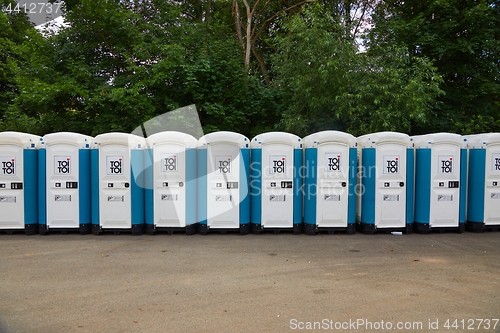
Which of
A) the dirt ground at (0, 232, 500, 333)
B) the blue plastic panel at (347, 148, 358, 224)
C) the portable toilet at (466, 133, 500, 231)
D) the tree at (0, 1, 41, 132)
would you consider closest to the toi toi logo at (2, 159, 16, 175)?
the dirt ground at (0, 232, 500, 333)

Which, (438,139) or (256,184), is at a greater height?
(438,139)

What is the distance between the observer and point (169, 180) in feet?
26.6

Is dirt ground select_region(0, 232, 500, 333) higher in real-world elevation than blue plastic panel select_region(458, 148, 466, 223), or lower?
lower

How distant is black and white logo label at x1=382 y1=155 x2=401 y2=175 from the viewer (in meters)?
8.11

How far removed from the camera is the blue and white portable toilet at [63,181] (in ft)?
26.4

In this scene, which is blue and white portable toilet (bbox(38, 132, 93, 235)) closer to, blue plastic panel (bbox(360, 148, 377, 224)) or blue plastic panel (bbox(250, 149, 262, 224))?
blue plastic panel (bbox(250, 149, 262, 224))

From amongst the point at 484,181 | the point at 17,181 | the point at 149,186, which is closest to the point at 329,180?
the point at 484,181

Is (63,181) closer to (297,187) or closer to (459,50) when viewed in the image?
(297,187)

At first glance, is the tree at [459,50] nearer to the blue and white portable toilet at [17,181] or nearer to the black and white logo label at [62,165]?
the black and white logo label at [62,165]

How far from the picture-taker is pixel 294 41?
12.1 meters

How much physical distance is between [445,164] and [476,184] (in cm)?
91

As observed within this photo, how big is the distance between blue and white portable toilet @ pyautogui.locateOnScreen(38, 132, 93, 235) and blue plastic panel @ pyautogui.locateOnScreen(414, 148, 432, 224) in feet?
22.9

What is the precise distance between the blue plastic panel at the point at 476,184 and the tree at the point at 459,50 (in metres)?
4.87

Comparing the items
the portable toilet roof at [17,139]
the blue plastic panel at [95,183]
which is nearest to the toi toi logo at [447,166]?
the blue plastic panel at [95,183]
